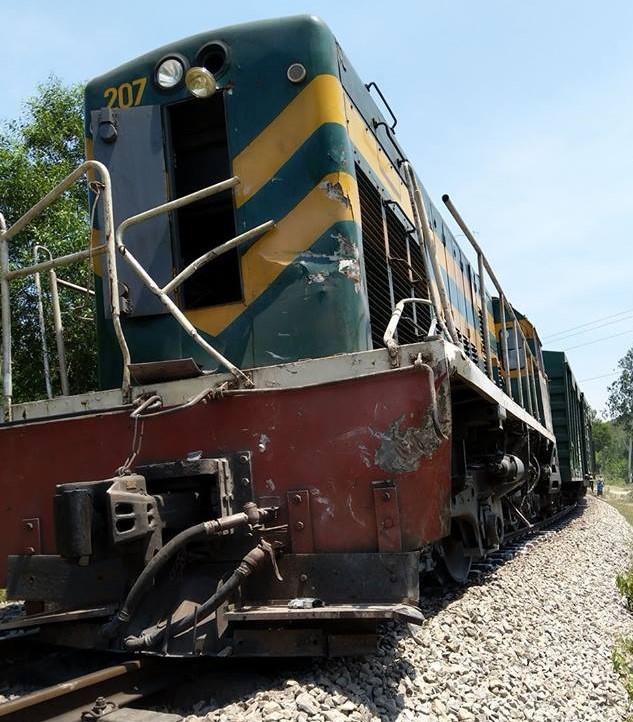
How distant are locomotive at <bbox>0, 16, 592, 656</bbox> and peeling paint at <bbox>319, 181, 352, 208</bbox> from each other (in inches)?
0.4

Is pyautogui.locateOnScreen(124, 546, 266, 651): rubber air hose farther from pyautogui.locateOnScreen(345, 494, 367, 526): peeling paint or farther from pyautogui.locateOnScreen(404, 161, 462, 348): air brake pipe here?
pyautogui.locateOnScreen(404, 161, 462, 348): air brake pipe

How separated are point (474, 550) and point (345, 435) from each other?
1.85m

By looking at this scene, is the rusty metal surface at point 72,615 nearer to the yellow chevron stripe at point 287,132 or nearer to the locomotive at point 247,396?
the locomotive at point 247,396

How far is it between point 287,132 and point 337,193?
0.45 m

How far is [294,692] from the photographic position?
244cm

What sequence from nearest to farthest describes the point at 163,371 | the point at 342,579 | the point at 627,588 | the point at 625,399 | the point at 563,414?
the point at 342,579, the point at 163,371, the point at 627,588, the point at 563,414, the point at 625,399

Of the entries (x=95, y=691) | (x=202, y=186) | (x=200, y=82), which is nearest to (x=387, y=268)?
(x=202, y=186)

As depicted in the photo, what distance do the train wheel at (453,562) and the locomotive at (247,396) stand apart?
2 cm

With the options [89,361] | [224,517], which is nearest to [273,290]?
[224,517]

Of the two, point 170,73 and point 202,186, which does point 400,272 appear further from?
point 170,73

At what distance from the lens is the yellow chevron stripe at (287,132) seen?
3617 millimetres

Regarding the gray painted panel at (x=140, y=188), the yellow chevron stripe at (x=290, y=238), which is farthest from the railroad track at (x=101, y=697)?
the gray painted panel at (x=140, y=188)

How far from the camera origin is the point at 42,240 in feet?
29.9

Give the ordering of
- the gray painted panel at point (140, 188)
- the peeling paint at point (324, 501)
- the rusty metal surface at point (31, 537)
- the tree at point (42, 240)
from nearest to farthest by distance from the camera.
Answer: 1. the peeling paint at point (324, 501)
2. the rusty metal surface at point (31, 537)
3. the gray painted panel at point (140, 188)
4. the tree at point (42, 240)
